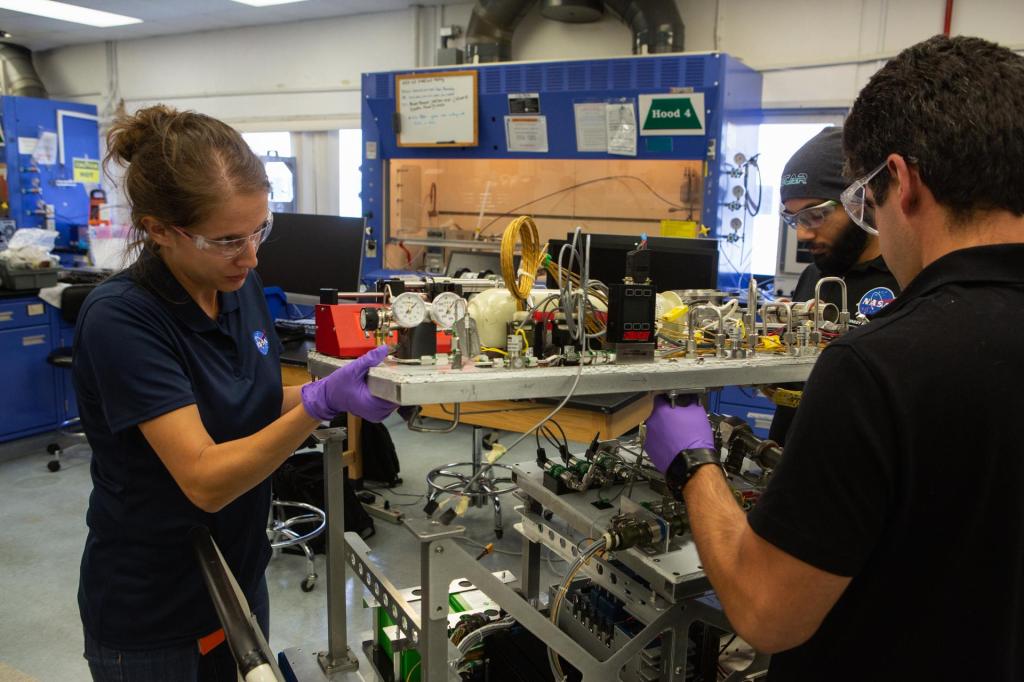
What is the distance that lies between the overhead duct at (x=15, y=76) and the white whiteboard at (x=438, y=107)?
567 cm

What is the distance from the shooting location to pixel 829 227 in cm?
194

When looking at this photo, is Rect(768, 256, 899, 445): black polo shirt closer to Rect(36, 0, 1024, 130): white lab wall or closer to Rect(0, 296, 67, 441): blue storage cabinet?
Rect(36, 0, 1024, 130): white lab wall

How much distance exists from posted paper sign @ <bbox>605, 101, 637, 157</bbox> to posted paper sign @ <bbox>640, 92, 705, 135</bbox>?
0.06 m

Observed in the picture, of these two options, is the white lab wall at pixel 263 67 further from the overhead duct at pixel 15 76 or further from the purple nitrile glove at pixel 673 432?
the purple nitrile glove at pixel 673 432

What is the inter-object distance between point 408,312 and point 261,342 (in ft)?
1.17

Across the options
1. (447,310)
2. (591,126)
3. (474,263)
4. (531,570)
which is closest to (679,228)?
(591,126)

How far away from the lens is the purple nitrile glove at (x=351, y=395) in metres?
1.13

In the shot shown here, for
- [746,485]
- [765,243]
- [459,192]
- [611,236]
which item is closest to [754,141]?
[765,243]

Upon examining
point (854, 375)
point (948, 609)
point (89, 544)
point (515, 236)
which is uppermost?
point (515, 236)

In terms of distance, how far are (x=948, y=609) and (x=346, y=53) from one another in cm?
661

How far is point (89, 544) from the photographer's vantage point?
1.19 m

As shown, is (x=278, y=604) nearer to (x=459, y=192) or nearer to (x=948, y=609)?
(x=948, y=609)

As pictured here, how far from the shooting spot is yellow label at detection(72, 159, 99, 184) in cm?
741

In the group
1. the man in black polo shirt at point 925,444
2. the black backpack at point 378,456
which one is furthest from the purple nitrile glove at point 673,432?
the black backpack at point 378,456
